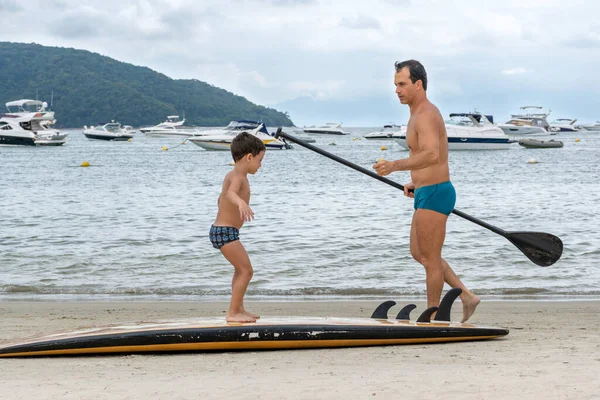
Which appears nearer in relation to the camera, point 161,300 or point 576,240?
point 161,300

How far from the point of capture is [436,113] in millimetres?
5406

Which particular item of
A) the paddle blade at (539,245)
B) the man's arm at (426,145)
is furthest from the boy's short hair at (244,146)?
the paddle blade at (539,245)

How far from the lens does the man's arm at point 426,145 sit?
526cm

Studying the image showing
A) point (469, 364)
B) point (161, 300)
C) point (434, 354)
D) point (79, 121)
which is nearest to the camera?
point (469, 364)

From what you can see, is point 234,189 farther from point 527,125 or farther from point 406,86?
point 527,125

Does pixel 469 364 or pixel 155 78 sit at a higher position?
pixel 155 78

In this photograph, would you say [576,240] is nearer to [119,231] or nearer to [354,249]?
[354,249]

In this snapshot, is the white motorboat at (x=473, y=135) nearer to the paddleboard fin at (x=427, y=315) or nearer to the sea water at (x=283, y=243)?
the sea water at (x=283, y=243)

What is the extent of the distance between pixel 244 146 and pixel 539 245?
2696mm

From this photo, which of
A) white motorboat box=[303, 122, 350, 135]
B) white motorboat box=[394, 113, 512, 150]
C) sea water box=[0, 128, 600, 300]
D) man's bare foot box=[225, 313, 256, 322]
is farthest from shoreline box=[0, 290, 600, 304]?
white motorboat box=[303, 122, 350, 135]

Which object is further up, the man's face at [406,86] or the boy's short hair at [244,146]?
the man's face at [406,86]

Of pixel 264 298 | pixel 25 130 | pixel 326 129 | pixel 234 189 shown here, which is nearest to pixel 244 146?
pixel 234 189

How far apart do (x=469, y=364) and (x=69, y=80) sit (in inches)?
6381

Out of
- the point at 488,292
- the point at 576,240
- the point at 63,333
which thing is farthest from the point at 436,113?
the point at 576,240
